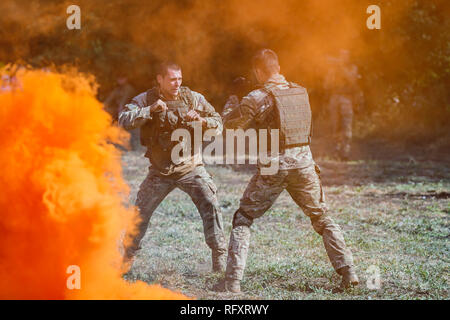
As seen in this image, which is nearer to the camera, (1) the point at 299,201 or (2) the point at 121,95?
(1) the point at 299,201

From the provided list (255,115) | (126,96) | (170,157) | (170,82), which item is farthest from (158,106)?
(126,96)

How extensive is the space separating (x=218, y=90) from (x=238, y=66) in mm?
2390

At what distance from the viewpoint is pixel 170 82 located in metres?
5.52

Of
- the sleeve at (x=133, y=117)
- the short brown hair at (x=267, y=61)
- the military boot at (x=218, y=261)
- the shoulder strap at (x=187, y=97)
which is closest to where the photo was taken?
the short brown hair at (x=267, y=61)

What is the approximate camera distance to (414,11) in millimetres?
15617

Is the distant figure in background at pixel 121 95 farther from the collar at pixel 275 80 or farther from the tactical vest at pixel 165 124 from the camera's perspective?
the collar at pixel 275 80

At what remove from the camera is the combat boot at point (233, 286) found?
5074mm

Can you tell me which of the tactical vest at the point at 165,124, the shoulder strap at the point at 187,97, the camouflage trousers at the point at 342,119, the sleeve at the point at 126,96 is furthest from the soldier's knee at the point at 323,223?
the sleeve at the point at 126,96

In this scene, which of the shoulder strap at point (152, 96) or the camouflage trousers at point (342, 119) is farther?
the camouflage trousers at point (342, 119)

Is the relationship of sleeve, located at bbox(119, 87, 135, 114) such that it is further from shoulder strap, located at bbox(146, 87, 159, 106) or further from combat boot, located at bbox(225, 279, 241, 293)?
combat boot, located at bbox(225, 279, 241, 293)

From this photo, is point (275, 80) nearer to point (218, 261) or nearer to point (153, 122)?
point (153, 122)

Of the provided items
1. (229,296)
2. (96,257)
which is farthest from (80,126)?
(229,296)

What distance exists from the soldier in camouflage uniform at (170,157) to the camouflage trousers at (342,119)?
30.2 ft

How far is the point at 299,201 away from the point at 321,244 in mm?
2036
